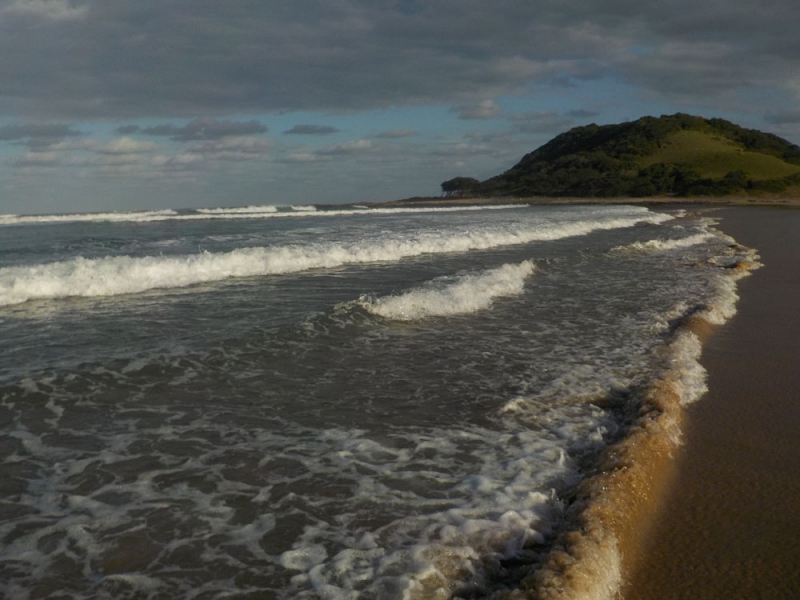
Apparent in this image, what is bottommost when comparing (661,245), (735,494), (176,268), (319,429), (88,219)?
(735,494)

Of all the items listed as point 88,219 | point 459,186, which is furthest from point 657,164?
point 88,219

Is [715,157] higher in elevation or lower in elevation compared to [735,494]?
higher

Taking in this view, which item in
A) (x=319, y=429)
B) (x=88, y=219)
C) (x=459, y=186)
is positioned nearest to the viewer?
(x=319, y=429)

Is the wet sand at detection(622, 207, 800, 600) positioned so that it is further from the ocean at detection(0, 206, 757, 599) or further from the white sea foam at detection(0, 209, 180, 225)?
the white sea foam at detection(0, 209, 180, 225)

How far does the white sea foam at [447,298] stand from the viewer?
9.76 m

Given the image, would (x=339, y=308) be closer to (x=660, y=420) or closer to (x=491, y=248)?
(x=660, y=420)

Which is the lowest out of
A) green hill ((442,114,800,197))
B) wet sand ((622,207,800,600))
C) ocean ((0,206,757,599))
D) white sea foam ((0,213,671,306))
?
wet sand ((622,207,800,600))

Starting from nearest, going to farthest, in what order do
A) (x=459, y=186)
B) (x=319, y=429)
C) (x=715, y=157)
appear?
(x=319, y=429) < (x=715, y=157) < (x=459, y=186)

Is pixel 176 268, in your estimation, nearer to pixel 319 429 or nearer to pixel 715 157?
pixel 319 429

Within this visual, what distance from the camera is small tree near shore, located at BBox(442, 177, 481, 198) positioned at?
13938 cm

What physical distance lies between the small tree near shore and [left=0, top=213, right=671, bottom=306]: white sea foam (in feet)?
396

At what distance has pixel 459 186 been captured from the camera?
142 meters

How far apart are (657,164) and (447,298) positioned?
11534 cm

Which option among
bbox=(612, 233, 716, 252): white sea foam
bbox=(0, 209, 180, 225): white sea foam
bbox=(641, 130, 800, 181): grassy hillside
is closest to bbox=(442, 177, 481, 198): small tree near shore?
bbox=(641, 130, 800, 181): grassy hillside
